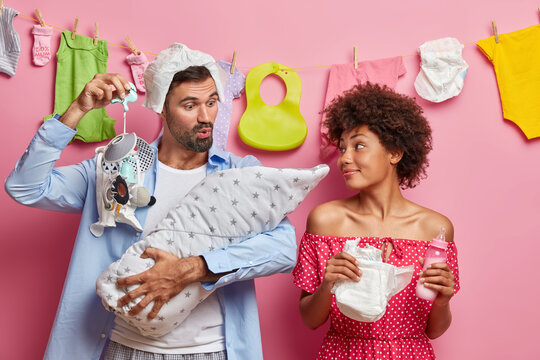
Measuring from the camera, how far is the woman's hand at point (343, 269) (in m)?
1.34

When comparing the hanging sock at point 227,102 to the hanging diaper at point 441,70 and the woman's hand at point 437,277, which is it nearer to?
the hanging diaper at point 441,70

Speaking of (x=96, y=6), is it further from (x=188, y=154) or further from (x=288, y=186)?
(x=288, y=186)

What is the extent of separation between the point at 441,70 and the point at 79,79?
4.16 feet

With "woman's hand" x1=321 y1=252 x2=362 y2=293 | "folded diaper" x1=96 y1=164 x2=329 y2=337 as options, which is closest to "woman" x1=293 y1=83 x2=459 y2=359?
"woman's hand" x1=321 y1=252 x2=362 y2=293

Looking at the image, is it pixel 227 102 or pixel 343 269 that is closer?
pixel 343 269

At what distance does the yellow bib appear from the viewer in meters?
2.03

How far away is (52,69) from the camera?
2.02 m

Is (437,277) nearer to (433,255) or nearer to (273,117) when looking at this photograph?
(433,255)

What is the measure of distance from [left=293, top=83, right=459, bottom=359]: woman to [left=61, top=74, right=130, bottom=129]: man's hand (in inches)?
26.5

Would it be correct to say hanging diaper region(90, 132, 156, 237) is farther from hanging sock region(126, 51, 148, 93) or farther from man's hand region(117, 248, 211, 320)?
hanging sock region(126, 51, 148, 93)

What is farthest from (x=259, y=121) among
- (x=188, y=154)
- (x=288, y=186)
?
(x=288, y=186)

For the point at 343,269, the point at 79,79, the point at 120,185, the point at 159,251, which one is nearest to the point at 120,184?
the point at 120,185

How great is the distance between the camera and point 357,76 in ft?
6.68

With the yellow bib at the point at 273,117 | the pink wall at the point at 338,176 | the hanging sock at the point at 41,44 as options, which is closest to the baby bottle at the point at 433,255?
the pink wall at the point at 338,176
